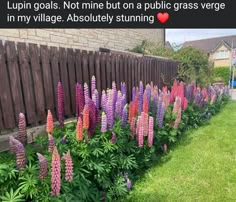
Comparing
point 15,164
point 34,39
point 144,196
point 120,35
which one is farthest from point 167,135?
point 120,35

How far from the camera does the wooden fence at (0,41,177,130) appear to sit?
3.19 metres

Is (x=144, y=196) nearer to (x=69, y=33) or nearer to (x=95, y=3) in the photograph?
(x=95, y=3)

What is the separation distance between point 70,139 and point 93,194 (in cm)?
76

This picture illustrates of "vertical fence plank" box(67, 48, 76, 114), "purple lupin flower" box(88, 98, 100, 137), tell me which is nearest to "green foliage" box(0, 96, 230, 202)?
"purple lupin flower" box(88, 98, 100, 137)

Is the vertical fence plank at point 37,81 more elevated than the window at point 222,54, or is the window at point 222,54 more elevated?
the vertical fence plank at point 37,81

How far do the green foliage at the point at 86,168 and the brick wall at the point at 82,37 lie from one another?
11.0 feet

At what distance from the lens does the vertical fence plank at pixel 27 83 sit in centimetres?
333

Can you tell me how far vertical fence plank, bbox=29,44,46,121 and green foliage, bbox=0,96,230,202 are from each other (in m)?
0.53

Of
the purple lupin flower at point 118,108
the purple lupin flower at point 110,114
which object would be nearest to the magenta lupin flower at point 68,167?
the purple lupin flower at point 110,114

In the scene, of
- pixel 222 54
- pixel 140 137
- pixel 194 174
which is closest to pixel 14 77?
pixel 140 137

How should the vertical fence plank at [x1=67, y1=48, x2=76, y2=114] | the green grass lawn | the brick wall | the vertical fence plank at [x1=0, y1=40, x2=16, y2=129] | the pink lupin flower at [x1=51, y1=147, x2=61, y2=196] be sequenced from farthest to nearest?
the brick wall, the vertical fence plank at [x1=67, y1=48, x2=76, y2=114], the green grass lawn, the vertical fence plank at [x1=0, y1=40, x2=16, y2=129], the pink lupin flower at [x1=51, y1=147, x2=61, y2=196]

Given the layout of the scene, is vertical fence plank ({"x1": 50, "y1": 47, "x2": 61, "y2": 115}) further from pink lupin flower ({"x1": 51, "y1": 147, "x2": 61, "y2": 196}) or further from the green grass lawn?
the green grass lawn

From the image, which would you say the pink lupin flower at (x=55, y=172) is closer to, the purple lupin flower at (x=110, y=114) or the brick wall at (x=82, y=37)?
the purple lupin flower at (x=110, y=114)

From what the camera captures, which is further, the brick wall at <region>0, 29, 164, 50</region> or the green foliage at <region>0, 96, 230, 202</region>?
the brick wall at <region>0, 29, 164, 50</region>
